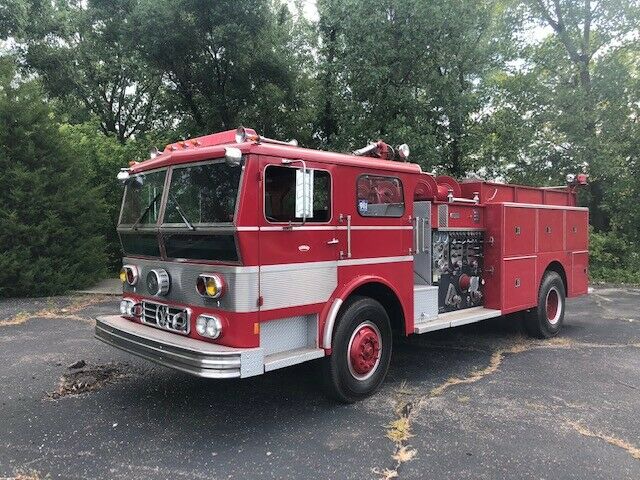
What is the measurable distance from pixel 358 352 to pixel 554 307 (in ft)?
14.6

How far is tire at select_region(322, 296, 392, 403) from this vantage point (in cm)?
470

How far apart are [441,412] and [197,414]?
2.21m

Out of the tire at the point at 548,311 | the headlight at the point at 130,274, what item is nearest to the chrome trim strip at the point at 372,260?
the headlight at the point at 130,274

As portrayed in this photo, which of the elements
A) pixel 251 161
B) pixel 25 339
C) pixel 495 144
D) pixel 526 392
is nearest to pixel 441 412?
pixel 526 392

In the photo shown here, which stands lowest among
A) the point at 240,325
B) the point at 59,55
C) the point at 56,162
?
the point at 240,325

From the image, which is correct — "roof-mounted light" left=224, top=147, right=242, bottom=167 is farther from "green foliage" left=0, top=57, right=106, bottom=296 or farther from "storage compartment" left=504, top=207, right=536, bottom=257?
"green foliage" left=0, top=57, right=106, bottom=296

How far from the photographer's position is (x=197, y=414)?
4691 millimetres

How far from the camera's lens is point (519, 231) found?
6.95m

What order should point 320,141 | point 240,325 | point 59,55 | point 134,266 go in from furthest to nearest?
point 59,55, point 320,141, point 134,266, point 240,325

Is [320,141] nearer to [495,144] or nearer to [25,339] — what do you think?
[495,144]

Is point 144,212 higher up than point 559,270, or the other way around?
point 144,212

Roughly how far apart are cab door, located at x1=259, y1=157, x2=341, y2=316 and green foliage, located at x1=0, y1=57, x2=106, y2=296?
27.7 feet

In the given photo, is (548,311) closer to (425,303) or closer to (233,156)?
(425,303)

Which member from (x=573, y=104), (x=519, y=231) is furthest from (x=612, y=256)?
(x=519, y=231)
